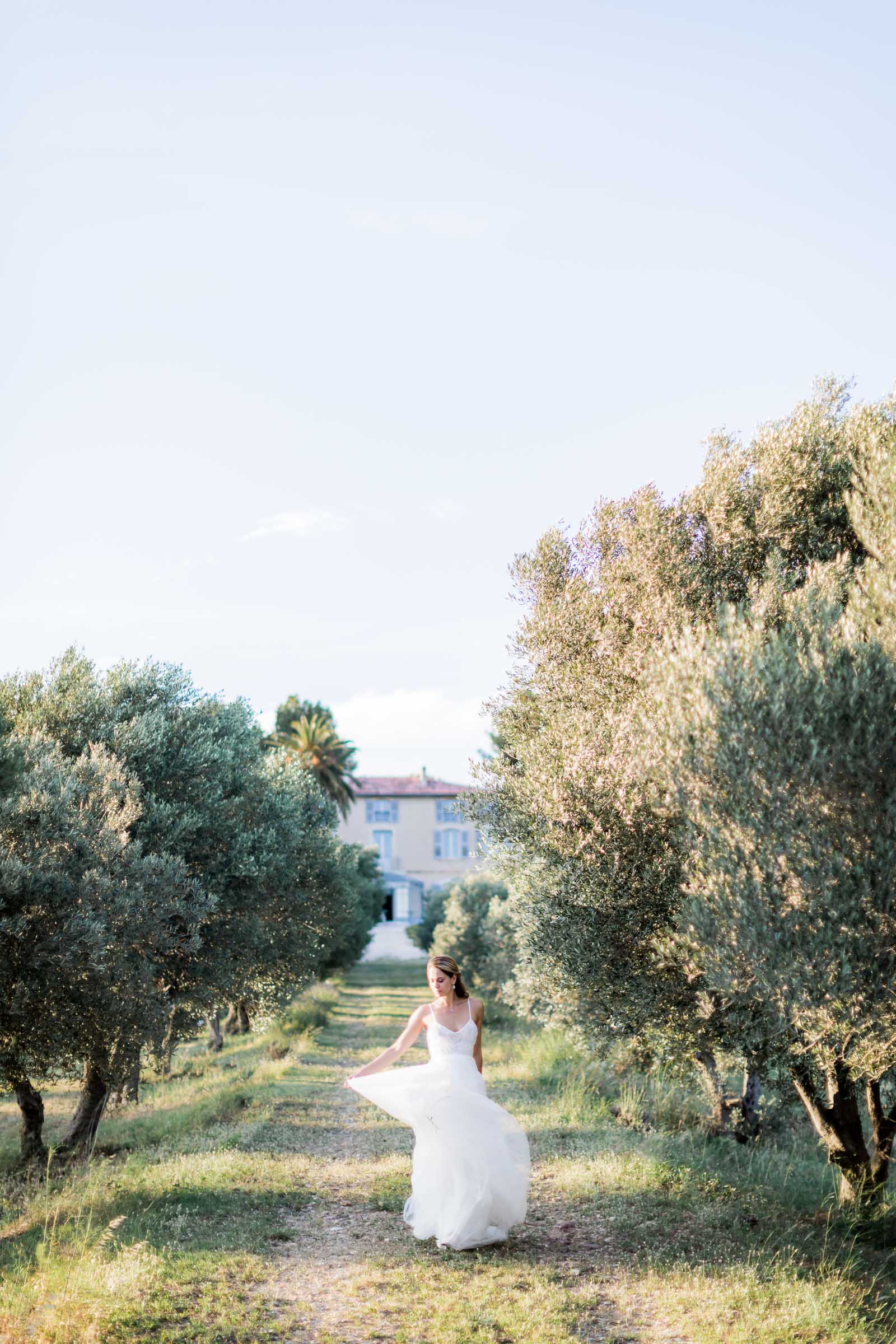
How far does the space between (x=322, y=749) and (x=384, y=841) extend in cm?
3117

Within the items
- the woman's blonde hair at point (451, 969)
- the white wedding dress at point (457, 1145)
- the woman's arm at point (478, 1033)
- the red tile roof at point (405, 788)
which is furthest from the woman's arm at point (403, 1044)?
the red tile roof at point (405, 788)

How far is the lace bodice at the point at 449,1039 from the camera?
30.7 feet

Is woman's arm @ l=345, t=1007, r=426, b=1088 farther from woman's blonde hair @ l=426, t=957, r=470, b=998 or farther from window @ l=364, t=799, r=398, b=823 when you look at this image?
window @ l=364, t=799, r=398, b=823

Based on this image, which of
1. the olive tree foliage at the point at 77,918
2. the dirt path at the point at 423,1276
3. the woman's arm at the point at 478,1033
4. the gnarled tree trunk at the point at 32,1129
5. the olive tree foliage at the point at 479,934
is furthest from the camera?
the olive tree foliage at the point at 479,934

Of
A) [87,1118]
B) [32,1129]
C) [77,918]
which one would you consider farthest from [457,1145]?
[32,1129]

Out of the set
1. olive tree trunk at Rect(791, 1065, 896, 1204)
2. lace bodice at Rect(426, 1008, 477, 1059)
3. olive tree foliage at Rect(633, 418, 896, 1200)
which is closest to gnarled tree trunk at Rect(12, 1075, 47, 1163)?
lace bodice at Rect(426, 1008, 477, 1059)

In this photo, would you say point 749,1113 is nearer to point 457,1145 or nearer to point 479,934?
point 457,1145

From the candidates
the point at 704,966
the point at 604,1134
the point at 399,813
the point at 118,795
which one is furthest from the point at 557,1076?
the point at 399,813

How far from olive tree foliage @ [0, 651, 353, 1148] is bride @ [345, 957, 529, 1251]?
16.7 ft

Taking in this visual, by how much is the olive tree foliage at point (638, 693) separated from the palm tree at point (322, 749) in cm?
4107

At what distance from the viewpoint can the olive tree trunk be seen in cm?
1073

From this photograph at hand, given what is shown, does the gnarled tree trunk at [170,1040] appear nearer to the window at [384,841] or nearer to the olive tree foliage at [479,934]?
the olive tree foliage at [479,934]

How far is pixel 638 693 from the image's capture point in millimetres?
10266

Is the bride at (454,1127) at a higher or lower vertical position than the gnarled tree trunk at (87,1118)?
higher
